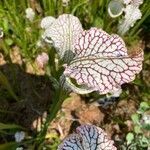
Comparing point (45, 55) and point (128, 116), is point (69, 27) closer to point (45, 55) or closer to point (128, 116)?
point (45, 55)

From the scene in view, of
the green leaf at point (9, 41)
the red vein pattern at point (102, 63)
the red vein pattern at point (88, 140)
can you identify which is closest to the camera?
the red vein pattern at point (102, 63)

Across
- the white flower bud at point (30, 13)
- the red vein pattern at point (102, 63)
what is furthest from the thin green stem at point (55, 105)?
the white flower bud at point (30, 13)

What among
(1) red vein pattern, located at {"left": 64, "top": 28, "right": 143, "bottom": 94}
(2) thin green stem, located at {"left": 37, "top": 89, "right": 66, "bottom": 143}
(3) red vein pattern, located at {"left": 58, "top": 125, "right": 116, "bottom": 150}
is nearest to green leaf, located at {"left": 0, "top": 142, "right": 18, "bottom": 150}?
(2) thin green stem, located at {"left": 37, "top": 89, "right": 66, "bottom": 143}

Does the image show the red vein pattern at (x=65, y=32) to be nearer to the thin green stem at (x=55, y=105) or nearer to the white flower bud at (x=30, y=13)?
the thin green stem at (x=55, y=105)

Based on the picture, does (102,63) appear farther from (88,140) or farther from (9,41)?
(9,41)

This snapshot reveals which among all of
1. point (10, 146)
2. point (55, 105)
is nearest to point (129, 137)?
point (55, 105)

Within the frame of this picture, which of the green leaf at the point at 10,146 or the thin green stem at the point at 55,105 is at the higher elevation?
the thin green stem at the point at 55,105

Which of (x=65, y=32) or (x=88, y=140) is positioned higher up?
(x=65, y=32)
